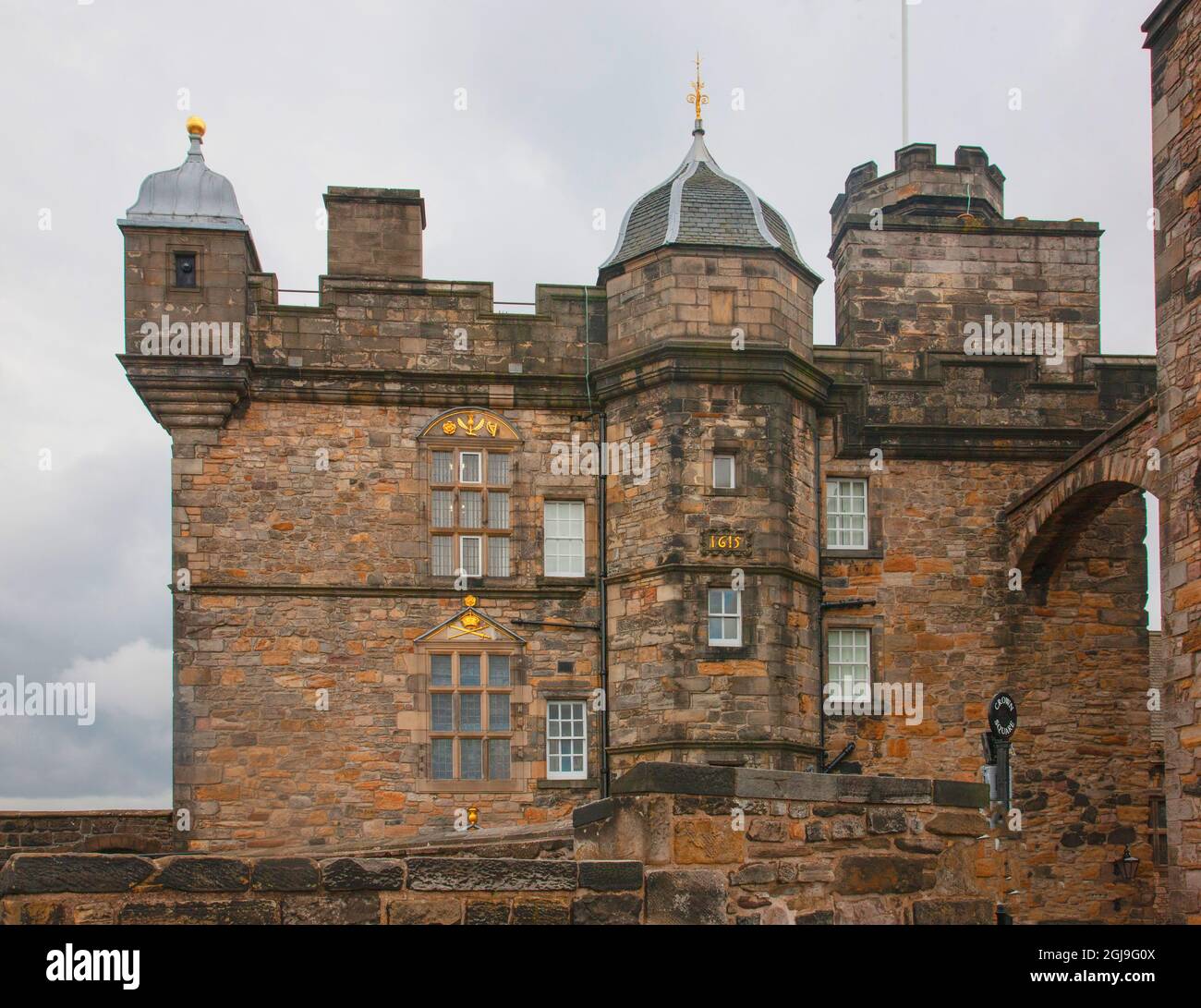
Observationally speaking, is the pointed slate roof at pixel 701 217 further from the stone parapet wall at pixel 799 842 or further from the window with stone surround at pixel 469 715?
the stone parapet wall at pixel 799 842

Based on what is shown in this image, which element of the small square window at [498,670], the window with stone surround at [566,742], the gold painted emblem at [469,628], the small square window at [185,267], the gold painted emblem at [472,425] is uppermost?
the small square window at [185,267]

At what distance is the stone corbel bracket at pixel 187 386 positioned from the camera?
18.6 metres

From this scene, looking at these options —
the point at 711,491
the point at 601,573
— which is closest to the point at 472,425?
the point at 601,573

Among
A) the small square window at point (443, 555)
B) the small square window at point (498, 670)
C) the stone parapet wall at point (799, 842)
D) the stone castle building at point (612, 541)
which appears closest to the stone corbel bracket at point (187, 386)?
the stone castle building at point (612, 541)

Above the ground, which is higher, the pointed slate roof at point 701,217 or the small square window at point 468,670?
the pointed slate roof at point 701,217

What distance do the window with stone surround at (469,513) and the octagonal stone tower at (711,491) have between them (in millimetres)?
1357

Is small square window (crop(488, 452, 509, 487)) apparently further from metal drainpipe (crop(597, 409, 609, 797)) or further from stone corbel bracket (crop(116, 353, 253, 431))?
stone corbel bracket (crop(116, 353, 253, 431))

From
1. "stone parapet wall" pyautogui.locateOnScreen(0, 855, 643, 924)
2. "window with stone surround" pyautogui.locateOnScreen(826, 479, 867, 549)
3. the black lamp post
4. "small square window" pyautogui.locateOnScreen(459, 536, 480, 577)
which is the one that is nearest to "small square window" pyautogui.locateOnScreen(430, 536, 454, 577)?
"small square window" pyautogui.locateOnScreen(459, 536, 480, 577)

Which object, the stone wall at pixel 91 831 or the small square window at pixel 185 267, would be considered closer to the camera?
→ the stone wall at pixel 91 831

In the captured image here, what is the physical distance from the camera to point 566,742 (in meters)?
18.7

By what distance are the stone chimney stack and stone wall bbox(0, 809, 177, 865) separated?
7227 mm

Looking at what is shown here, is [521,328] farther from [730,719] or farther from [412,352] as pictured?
[730,719]

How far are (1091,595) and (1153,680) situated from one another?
576cm

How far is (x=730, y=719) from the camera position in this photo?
17750 mm
